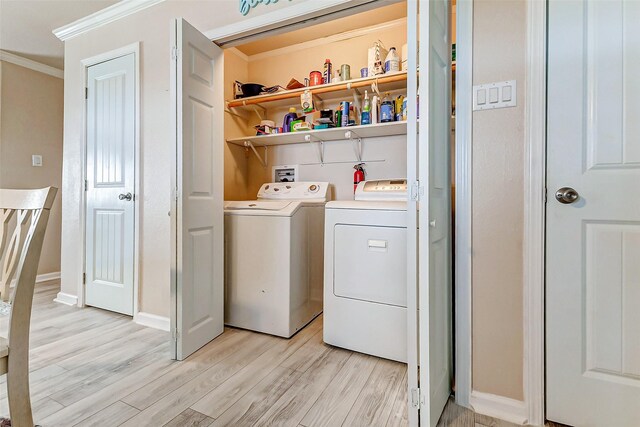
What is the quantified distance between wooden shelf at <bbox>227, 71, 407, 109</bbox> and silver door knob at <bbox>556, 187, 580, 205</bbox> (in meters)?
1.31

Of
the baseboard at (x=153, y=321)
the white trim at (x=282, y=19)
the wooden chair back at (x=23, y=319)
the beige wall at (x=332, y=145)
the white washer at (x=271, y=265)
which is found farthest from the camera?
the beige wall at (x=332, y=145)

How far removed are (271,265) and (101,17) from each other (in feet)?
8.23

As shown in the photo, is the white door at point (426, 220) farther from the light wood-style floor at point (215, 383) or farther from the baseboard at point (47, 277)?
the baseboard at point (47, 277)

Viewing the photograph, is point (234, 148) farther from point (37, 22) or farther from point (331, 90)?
point (37, 22)

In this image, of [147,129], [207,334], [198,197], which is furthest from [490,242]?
[147,129]

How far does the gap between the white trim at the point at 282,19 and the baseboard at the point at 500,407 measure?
2009 mm

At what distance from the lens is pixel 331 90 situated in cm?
244

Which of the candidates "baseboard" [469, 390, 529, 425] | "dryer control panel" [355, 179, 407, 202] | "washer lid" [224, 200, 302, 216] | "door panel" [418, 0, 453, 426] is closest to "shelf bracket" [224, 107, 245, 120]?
"washer lid" [224, 200, 302, 216]

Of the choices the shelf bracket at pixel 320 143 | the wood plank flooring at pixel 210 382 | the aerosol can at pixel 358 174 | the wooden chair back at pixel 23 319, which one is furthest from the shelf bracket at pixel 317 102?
the wooden chair back at pixel 23 319

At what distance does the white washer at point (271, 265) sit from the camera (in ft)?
6.66

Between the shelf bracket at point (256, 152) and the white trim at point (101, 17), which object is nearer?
the white trim at point (101, 17)

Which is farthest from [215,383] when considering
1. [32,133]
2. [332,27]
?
[32,133]

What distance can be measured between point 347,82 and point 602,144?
1637 millimetres

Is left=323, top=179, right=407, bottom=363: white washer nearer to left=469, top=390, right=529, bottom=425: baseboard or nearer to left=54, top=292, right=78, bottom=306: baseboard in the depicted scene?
left=469, top=390, right=529, bottom=425: baseboard
